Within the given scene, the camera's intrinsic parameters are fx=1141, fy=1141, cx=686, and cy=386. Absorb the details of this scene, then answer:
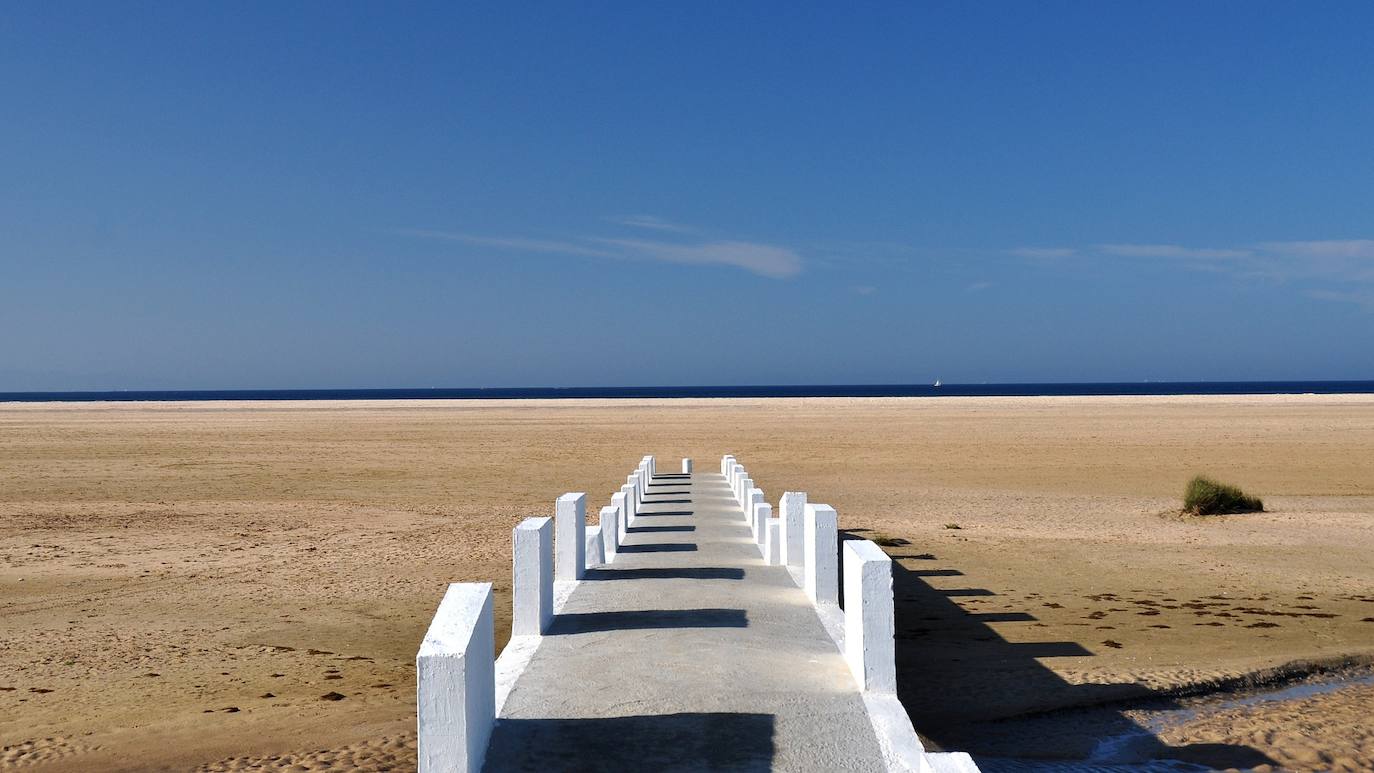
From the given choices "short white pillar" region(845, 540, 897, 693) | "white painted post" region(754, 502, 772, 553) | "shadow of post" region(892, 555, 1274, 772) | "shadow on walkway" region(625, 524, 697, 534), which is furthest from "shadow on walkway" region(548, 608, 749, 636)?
"shadow on walkway" region(625, 524, 697, 534)

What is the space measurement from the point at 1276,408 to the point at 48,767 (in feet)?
196

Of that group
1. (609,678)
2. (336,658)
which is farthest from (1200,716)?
(336,658)

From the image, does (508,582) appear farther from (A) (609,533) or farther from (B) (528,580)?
(B) (528,580)

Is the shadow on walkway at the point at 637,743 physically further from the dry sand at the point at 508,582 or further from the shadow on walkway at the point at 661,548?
the shadow on walkway at the point at 661,548

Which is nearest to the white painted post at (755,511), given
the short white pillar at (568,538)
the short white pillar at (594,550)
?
the short white pillar at (594,550)

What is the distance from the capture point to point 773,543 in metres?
10.4

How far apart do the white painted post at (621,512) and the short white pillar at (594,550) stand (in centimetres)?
83

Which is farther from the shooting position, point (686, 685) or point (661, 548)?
point (661, 548)

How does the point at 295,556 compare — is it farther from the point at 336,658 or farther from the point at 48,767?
the point at 48,767

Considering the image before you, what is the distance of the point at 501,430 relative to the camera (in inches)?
1702

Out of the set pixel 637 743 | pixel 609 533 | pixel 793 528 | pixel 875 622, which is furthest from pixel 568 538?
pixel 637 743

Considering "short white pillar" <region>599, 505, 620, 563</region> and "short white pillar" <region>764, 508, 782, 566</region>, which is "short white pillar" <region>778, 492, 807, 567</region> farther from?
"short white pillar" <region>599, 505, 620, 563</region>

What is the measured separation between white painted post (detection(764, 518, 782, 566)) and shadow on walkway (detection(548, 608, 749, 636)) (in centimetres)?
227

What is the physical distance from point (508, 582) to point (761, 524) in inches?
130
